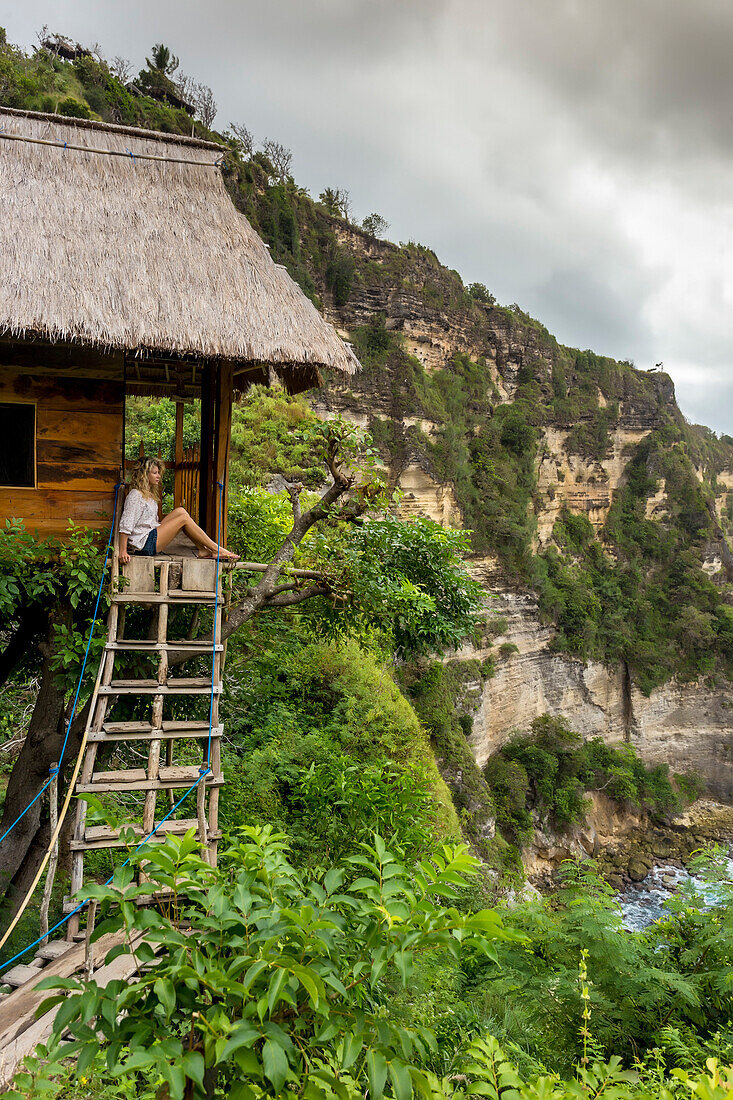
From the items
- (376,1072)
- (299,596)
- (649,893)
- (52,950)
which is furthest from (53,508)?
(649,893)

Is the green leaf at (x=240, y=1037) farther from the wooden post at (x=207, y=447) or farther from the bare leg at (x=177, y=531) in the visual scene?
the wooden post at (x=207, y=447)

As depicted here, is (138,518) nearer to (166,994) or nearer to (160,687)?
(160,687)

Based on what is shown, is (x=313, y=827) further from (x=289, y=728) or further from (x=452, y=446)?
(x=452, y=446)

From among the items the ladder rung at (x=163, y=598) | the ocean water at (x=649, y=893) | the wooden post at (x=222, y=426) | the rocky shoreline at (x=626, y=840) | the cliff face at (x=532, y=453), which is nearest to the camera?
the ladder rung at (x=163, y=598)

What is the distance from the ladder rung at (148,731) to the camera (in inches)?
173

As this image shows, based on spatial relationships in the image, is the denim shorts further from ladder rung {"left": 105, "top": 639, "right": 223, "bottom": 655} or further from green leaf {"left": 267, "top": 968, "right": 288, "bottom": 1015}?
green leaf {"left": 267, "top": 968, "right": 288, "bottom": 1015}

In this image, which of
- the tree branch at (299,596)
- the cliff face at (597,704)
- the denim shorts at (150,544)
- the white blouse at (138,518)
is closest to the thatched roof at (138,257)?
the white blouse at (138,518)

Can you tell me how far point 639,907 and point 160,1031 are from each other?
27.3 metres

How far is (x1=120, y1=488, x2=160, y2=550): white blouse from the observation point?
18.3ft

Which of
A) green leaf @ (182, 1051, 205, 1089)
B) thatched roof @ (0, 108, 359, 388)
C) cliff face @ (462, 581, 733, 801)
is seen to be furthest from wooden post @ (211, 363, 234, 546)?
cliff face @ (462, 581, 733, 801)

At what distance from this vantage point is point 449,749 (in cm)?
2067

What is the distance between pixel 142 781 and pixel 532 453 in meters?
35.2

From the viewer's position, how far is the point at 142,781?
424 cm

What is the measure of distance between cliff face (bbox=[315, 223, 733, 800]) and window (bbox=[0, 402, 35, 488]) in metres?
20.6
